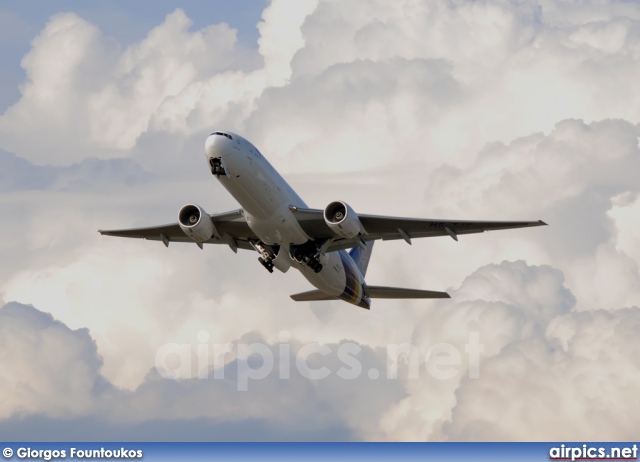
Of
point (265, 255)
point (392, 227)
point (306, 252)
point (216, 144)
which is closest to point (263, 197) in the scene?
point (216, 144)

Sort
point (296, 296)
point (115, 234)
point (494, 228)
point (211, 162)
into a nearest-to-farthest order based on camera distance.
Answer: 1. point (211, 162)
2. point (494, 228)
3. point (115, 234)
4. point (296, 296)

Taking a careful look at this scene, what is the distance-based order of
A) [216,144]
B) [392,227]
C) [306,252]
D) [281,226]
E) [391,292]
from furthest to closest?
1. [391,292]
2. [306,252]
3. [392,227]
4. [281,226]
5. [216,144]

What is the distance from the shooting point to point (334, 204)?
5884cm

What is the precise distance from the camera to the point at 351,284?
6794cm

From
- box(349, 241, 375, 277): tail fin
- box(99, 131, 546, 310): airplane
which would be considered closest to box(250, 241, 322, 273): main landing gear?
box(99, 131, 546, 310): airplane

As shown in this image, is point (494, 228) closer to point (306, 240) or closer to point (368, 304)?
point (306, 240)

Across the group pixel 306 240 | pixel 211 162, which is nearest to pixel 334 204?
pixel 306 240

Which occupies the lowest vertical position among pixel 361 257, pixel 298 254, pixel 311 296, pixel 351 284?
pixel 298 254

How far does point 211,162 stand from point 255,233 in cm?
665

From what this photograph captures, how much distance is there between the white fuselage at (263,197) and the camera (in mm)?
54406

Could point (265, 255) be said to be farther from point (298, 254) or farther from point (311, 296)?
point (311, 296)

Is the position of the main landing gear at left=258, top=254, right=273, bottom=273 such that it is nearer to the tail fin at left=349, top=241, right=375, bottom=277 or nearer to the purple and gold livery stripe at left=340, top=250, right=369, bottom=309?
the purple and gold livery stripe at left=340, top=250, right=369, bottom=309

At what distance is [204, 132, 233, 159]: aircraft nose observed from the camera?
54062mm

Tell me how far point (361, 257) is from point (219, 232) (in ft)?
49.5
